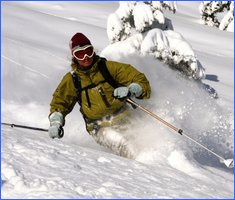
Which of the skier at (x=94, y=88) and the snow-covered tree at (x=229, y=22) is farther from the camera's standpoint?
the snow-covered tree at (x=229, y=22)

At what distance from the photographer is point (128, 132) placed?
6809 mm

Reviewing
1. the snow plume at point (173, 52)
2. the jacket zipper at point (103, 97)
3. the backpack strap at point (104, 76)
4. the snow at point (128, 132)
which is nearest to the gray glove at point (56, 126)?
the snow at point (128, 132)

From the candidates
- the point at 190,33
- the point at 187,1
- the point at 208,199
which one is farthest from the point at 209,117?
the point at 187,1

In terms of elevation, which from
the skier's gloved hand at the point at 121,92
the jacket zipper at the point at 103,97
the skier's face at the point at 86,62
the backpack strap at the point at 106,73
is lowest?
the jacket zipper at the point at 103,97

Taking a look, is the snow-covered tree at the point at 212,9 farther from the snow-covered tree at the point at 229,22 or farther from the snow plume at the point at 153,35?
the snow plume at the point at 153,35

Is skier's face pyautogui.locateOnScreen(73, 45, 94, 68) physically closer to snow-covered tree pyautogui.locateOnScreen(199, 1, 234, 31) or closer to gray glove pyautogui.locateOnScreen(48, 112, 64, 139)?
gray glove pyautogui.locateOnScreen(48, 112, 64, 139)

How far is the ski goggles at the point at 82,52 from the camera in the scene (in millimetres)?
5875

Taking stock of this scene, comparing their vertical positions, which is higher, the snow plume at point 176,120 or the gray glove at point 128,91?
the gray glove at point 128,91

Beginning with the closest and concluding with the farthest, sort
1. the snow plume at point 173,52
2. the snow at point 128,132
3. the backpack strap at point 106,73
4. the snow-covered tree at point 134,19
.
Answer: the snow at point 128,132 → the backpack strap at point 106,73 → the snow plume at point 173,52 → the snow-covered tree at point 134,19

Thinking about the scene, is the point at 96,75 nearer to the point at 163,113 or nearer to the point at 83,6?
the point at 163,113

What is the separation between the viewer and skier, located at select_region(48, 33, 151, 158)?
593 centimetres

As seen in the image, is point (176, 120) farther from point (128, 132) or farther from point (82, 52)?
point (82, 52)

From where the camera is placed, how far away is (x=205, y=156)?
6.84 meters

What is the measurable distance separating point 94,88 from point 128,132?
1017mm
